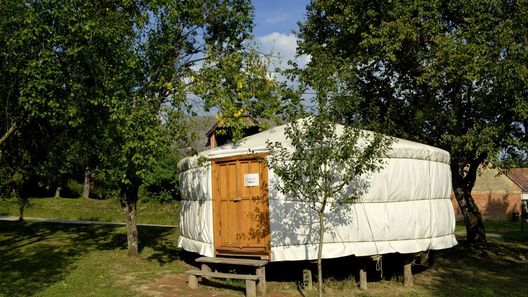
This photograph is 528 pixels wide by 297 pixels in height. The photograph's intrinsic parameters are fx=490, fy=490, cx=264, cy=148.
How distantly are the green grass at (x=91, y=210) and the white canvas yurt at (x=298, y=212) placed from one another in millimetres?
13947

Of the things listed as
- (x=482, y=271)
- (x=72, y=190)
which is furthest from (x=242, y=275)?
(x=72, y=190)

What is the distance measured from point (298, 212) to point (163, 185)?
1863 cm

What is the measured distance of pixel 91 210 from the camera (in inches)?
992

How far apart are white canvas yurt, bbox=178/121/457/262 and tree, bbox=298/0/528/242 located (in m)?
1.17

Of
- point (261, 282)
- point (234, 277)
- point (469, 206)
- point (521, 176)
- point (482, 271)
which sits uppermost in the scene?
point (521, 176)

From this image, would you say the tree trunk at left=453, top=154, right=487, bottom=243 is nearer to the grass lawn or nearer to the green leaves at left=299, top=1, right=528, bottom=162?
the grass lawn

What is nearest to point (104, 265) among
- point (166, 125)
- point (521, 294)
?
point (166, 125)

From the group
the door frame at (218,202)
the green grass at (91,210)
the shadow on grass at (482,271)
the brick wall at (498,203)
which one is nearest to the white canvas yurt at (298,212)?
the door frame at (218,202)

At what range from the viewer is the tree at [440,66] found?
10516 mm

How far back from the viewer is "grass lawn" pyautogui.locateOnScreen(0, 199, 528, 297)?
827 centimetres

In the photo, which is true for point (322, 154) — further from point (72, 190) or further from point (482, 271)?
point (72, 190)

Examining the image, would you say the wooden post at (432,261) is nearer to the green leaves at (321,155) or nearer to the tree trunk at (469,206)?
the tree trunk at (469,206)

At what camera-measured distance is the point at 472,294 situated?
27.3ft

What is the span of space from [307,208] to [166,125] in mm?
3214
